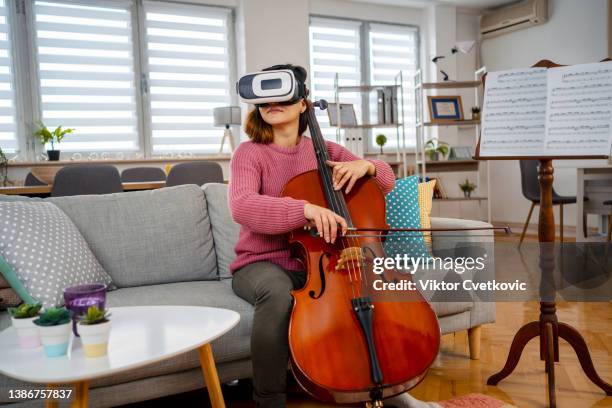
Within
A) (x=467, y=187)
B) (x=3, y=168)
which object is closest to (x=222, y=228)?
(x=3, y=168)

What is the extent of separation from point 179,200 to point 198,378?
0.76 metres

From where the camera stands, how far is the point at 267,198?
151 centimetres

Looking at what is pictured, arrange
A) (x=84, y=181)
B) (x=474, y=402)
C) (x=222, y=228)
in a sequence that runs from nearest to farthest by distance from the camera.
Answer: (x=474, y=402) < (x=222, y=228) < (x=84, y=181)

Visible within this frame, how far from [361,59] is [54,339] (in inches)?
227

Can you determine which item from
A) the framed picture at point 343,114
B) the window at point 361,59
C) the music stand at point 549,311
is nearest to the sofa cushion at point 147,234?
the music stand at point 549,311

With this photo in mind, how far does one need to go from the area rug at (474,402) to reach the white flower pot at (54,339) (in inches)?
45.3

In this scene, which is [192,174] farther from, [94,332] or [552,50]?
[552,50]

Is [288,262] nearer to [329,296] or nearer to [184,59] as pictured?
[329,296]

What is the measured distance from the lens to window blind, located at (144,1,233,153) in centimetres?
532

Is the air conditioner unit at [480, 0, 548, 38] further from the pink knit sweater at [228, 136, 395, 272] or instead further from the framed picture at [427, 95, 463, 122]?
the pink knit sweater at [228, 136, 395, 272]

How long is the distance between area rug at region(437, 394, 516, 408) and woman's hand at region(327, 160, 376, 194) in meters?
0.75

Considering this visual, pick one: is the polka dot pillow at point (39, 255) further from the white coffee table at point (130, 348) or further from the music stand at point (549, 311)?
the music stand at point (549, 311)

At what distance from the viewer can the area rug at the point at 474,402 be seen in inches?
66.4

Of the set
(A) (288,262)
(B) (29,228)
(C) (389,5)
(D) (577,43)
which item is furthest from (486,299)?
(C) (389,5)
